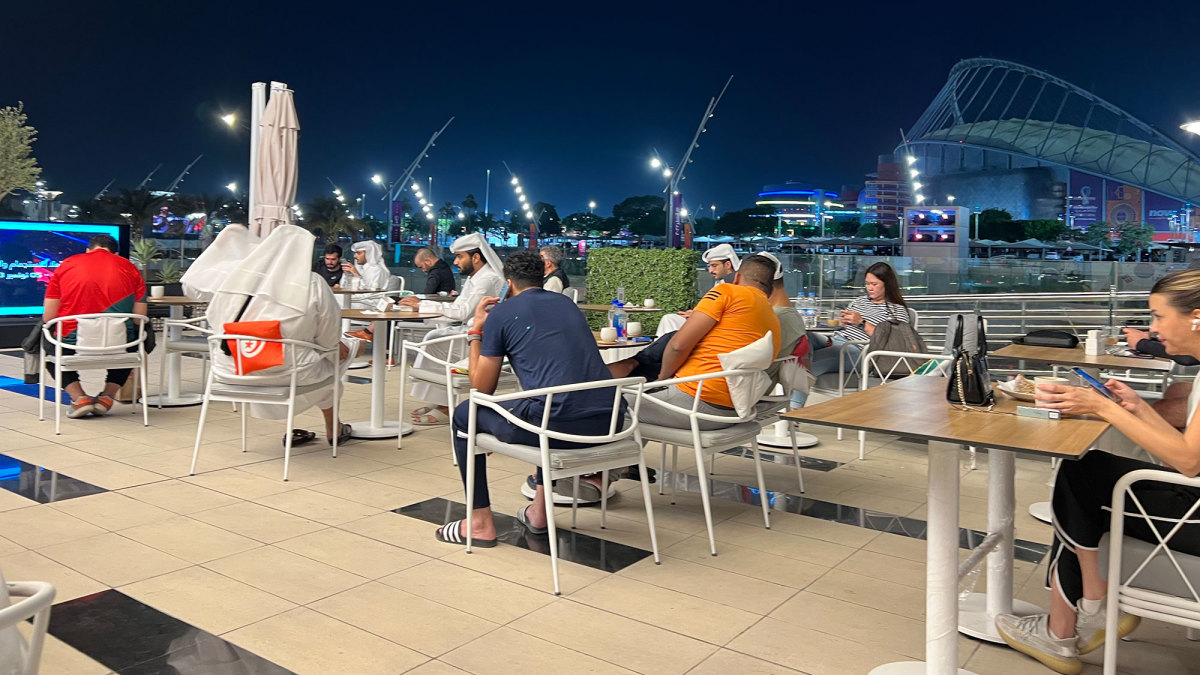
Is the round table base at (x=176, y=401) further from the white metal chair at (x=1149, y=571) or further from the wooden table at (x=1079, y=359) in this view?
the white metal chair at (x=1149, y=571)

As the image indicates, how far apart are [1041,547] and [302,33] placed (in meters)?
31.6

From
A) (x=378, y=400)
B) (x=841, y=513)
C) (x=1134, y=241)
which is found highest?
(x=1134, y=241)

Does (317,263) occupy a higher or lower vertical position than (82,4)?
lower

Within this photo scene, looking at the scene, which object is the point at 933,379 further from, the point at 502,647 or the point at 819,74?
the point at 819,74

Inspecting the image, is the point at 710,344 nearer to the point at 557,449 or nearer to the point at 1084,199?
the point at 557,449

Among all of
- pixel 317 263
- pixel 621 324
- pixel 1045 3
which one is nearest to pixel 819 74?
pixel 1045 3

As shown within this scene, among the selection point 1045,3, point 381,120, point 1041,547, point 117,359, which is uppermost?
point 1045,3

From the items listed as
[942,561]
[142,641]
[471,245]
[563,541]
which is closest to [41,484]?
[142,641]

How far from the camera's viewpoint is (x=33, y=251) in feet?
32.4

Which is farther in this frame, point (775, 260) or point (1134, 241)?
point (1134, 241)

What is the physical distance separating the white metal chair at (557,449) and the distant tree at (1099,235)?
3261cm

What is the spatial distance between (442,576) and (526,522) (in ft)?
2.34

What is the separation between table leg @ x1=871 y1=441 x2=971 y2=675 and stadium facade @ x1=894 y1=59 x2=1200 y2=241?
113ft

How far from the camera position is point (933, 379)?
3105mm
